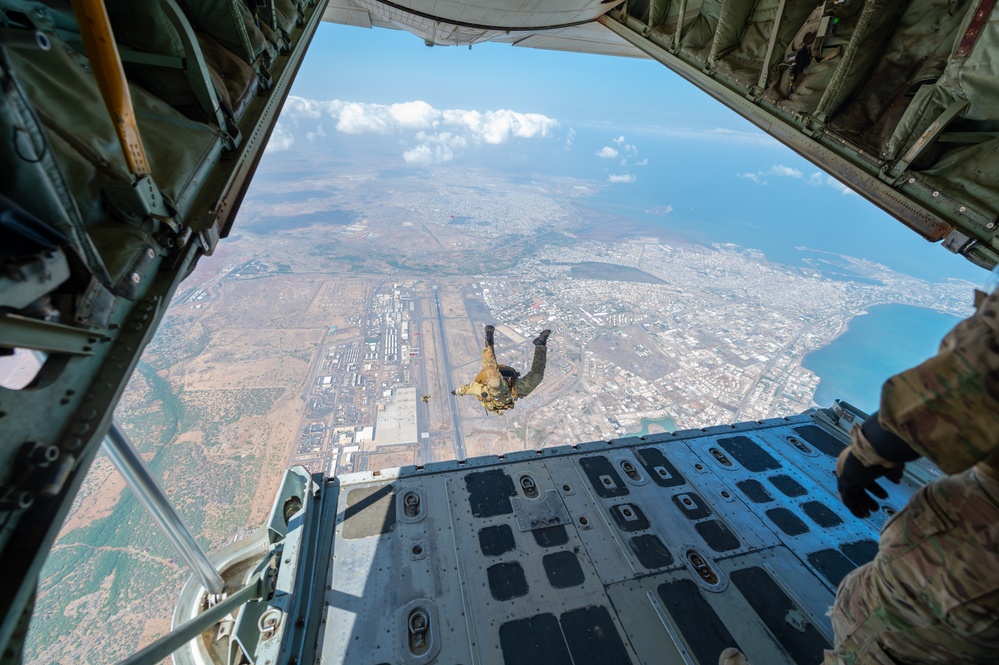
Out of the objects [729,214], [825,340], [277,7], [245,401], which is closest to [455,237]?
[245,401]

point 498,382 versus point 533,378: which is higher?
point 498,382

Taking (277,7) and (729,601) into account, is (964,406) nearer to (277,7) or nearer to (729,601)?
(729,601)

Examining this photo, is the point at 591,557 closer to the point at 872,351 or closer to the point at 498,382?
the point at 498,382

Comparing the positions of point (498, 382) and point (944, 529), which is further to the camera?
point (498, 382)

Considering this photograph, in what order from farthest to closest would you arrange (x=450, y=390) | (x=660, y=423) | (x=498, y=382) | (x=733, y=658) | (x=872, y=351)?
(x=872, y=351)
(x=450, y=390)
(x=660, y=423)
(x=498, y=382)
(x=733, y=658)

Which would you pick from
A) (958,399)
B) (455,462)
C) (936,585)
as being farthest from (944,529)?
(455,462)

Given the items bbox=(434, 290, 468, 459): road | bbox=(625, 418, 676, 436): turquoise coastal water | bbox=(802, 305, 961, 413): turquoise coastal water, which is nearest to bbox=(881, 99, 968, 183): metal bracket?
bbox=(434, 290, 468, 459): road

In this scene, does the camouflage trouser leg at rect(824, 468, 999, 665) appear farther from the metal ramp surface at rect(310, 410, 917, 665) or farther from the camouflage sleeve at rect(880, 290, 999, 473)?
the metal ramp surface at rect(310, 410, 917, 665)
